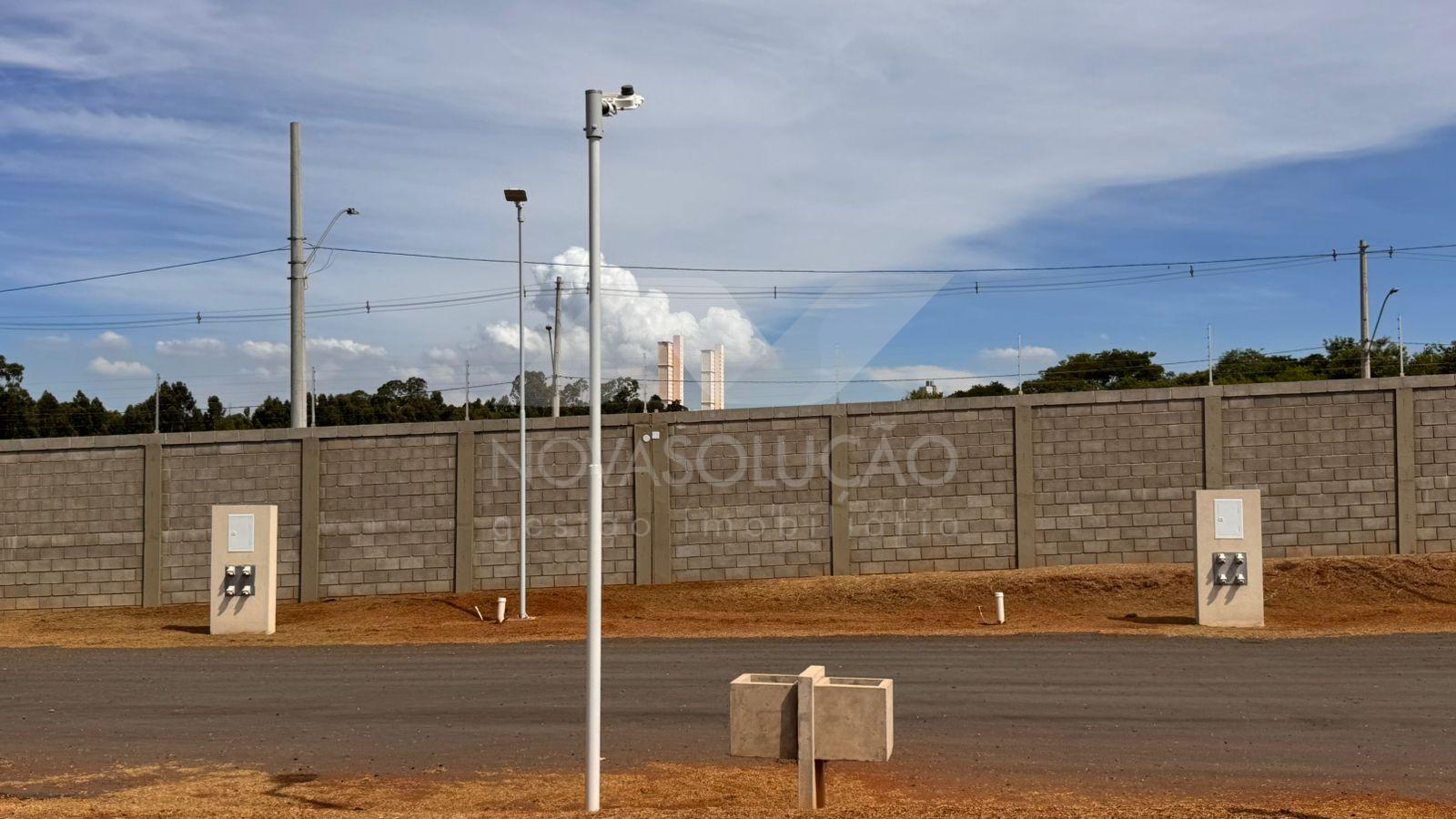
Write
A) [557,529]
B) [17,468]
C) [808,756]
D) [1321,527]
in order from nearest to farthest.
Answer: [808,756] → [1321,527] → [557,529] → [17,468]

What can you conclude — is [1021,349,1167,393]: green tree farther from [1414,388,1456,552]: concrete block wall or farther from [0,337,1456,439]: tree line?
[1414,388,1456,552]: concrete block wall

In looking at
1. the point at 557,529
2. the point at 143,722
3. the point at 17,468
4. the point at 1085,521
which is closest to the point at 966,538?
the point at 1085,521

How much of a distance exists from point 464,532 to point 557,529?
2.38 metres

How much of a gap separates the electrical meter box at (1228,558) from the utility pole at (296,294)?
73.7 feet

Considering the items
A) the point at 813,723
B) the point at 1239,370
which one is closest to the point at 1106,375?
the point at 1239,370

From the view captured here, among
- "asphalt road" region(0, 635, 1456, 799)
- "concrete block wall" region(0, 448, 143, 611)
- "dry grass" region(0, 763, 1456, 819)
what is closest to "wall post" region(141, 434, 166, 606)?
"concrete block wall" region(0, 448, 143, 611)

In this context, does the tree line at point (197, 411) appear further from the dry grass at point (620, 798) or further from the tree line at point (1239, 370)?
the dry grass at point (620, 798)

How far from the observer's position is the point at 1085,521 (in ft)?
88.2

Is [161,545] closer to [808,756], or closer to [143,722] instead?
[143,722]

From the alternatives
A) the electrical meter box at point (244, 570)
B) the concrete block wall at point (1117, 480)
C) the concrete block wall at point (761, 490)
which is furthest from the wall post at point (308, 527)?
the concrete block wall at point (1117, 480)

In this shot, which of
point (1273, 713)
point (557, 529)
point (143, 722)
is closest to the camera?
point (1273, 713)

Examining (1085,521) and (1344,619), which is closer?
(1344,619)

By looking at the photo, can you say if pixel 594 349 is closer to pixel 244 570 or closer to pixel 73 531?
pixel 244 570

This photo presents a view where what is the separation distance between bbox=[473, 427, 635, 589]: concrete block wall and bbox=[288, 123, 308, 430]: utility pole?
6.25m
